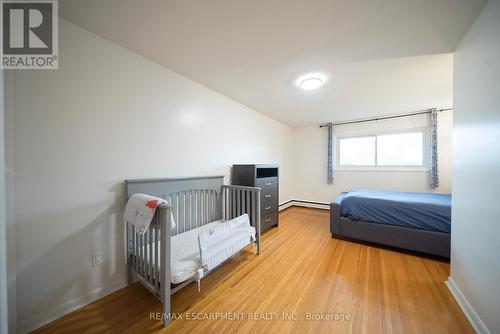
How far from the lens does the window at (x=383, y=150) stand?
11.5 feet

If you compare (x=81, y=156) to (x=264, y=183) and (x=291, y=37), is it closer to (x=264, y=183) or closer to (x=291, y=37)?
(x=291, y=37)

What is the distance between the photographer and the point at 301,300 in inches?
57.1

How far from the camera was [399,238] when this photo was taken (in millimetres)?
2268

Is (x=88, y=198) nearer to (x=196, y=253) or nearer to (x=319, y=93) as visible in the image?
(x=196, y=253)

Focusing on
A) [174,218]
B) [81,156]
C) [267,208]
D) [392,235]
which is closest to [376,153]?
[392,235]

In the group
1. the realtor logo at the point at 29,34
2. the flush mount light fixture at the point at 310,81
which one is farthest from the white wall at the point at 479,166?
the realtor logo at the point at 29,34

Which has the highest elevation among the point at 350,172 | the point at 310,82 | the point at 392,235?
the point at 310,82

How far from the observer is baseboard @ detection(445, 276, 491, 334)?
3.73 feet

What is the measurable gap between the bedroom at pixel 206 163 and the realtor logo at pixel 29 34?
33mm

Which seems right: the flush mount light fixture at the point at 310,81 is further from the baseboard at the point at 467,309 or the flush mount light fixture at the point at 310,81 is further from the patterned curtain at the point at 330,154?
the baseboard at the point at 467,309

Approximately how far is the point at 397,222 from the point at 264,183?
6.21 ft

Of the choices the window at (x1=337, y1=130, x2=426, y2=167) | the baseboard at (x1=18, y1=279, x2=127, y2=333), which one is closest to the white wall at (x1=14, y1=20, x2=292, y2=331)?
the baseboard at (x1=18, y1=279, x2=127, y2=333)

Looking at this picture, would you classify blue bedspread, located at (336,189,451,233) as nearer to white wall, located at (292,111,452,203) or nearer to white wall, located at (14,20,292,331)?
white wall, located at (292,111,452,203)

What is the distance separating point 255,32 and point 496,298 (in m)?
2.38
